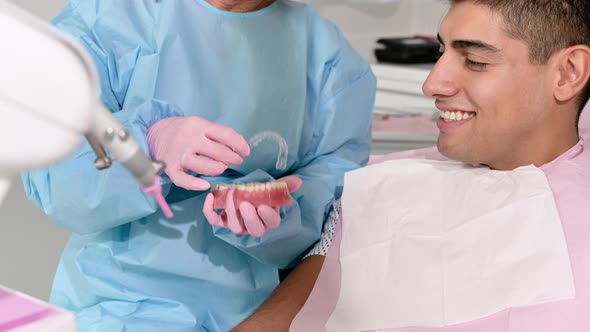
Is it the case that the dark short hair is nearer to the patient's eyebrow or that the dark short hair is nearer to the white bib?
the patient's eyebrow

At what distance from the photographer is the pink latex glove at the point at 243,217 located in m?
1.55

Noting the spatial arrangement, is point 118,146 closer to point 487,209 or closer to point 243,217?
point 243,217

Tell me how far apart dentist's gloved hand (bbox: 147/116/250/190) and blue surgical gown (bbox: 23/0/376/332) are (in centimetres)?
11

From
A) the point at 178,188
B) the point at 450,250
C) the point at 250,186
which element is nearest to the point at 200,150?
the point at 250,186

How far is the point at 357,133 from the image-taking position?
6.50 feet

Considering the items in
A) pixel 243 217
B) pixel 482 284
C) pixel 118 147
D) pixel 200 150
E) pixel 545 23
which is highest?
pixel 118 147

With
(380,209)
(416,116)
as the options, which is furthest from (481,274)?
(416,116)

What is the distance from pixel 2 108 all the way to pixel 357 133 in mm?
1329

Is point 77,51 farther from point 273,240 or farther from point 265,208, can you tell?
point 273,240

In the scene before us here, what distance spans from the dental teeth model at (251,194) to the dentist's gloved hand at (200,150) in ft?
0.29

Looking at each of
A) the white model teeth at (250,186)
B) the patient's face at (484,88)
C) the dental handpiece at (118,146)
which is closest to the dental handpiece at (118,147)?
the dental handpiece at (118,146)

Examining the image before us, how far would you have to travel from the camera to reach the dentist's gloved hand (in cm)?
147

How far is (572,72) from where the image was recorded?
165 cm

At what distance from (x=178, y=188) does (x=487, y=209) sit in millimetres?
672
